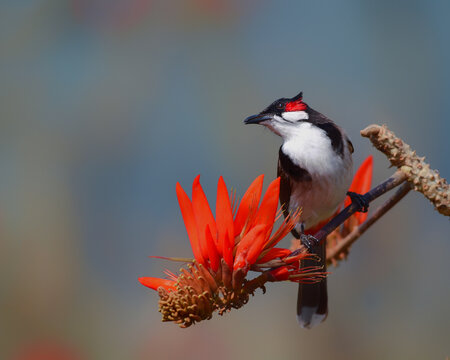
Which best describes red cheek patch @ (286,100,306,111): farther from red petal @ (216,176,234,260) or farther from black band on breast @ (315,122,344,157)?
red petal @ (216,176,234,260)

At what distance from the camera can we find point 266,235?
1.23m

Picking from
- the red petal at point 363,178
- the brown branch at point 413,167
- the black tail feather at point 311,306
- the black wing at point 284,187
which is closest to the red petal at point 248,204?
the brown branch at point 413,167

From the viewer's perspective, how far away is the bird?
1.86 metres

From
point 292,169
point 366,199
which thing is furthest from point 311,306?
point 366,199

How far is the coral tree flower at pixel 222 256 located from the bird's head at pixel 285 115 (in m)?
0.63

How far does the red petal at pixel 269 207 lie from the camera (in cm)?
120

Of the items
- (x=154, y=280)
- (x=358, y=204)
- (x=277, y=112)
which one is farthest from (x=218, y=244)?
(x=277, y=112)

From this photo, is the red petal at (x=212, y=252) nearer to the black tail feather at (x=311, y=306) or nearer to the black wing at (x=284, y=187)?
the black wing at (x=284, y=187)

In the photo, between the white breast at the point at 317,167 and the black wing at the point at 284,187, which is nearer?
the white breast at the point at 317,167

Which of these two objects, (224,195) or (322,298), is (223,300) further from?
(322,298)

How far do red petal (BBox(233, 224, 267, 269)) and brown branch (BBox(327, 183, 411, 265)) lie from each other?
0.44 m

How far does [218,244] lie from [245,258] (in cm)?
8

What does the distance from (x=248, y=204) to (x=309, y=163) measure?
2.66 feet

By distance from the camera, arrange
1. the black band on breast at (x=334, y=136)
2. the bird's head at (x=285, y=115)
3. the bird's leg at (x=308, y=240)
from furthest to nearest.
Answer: the black band on breast at (x=334, y=136)
the bird's head at (x=285, y=115)
the bird's leg at (x=308, y=240)
